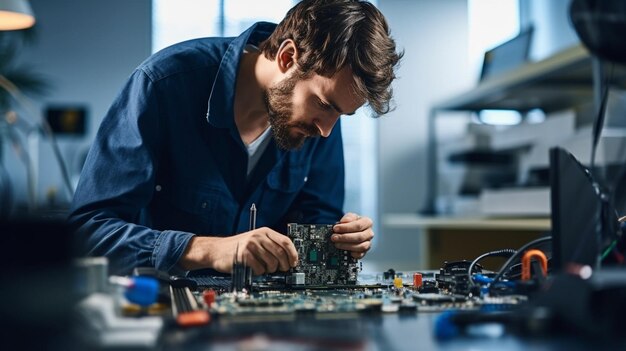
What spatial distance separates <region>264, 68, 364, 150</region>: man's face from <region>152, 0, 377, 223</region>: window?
3756 millimetres

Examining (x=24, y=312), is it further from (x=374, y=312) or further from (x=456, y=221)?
(x=456, y=221)

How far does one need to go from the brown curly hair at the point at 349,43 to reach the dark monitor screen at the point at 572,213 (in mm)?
664

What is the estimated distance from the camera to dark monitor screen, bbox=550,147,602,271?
739 millimetres

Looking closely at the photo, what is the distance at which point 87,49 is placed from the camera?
17.1 ft

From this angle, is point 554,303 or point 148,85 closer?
point 554,303

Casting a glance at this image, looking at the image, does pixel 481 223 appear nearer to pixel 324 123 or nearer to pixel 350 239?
pixel 324 123

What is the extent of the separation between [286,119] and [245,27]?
3.97 m

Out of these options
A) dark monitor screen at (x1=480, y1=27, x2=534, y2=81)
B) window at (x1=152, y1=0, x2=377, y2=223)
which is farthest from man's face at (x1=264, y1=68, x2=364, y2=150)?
window at (x1=152, y1=0, x2=377, y2=223)

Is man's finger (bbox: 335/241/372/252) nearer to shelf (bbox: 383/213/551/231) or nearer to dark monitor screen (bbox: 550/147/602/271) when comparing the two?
dark monitor screen (bbox: 550/147/602/271)

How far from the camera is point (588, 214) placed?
0.80m

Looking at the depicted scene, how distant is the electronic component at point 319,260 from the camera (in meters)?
1.06

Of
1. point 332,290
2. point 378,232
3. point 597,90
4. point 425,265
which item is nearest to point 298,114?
point 332,290

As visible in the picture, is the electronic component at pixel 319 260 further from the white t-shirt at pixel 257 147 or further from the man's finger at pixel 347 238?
the white t-shirt at pixel 257 147

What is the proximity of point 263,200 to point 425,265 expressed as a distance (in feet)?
8.35
